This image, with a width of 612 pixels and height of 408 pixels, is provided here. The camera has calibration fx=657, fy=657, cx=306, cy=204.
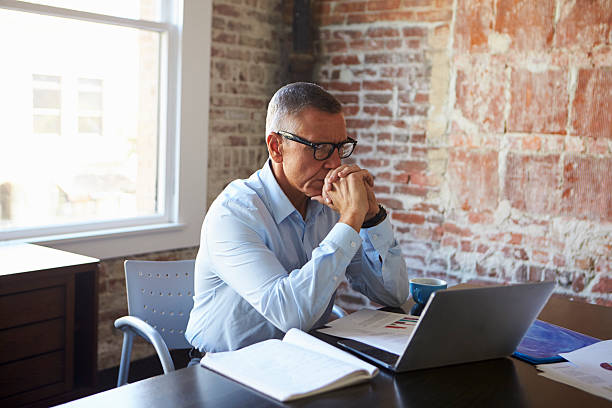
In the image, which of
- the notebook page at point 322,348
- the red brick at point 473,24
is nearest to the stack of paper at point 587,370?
the notebook page at point 322,348

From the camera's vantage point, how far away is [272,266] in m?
2.00

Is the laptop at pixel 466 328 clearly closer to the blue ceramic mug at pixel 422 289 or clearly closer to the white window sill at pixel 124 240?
the blue ceramic mug at pixel 422 289

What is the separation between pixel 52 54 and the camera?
143 inches

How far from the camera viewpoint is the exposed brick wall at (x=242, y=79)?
4438 mm

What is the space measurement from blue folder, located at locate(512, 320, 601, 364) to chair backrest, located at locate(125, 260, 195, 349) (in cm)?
133

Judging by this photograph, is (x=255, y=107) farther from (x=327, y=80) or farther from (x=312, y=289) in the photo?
(x=312, y=289)

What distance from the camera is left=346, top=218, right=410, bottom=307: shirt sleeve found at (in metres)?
2.32

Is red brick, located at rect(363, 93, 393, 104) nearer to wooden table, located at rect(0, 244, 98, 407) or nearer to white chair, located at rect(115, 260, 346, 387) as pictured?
white chair, located at rect(115, 260, 346, 387)

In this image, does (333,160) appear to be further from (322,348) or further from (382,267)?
(322,348)

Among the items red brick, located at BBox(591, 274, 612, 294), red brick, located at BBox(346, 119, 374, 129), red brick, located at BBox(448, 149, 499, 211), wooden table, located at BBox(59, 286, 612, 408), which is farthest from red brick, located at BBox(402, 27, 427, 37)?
wooden table, located at BBox(59, 286, 612, 408)

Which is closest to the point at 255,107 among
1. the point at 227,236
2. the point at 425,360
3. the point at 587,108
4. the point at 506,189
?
the point at 506,189

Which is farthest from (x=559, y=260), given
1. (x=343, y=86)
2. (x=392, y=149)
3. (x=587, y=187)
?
(x=343, y=86)

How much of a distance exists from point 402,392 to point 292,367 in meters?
0.26

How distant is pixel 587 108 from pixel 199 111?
2360 mm
